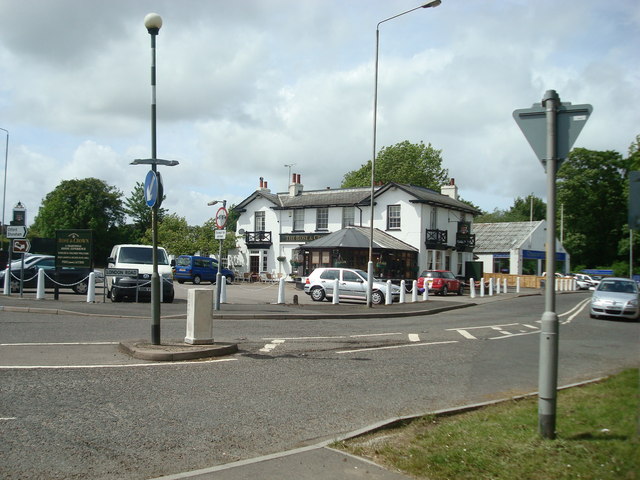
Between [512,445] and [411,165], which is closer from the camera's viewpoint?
[512,445]

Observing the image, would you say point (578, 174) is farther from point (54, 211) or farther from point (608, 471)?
point (608, 471)

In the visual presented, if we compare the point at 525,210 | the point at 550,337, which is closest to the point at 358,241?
the point at 550,337

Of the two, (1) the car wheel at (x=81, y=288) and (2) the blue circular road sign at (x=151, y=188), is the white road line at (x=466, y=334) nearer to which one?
(2) the blue circular road sign at (x=151, y=188)

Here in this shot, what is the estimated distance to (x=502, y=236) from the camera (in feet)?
199

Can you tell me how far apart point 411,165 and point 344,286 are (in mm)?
46611

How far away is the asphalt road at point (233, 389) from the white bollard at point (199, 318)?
87 centimetres

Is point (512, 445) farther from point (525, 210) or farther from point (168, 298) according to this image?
point (525, 210)

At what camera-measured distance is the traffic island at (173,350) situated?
973 cm

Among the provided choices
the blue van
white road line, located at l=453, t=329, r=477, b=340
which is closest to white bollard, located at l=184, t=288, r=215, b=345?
white road line, located at l=453, t=329, r=477, b=340

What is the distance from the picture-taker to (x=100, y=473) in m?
4.80

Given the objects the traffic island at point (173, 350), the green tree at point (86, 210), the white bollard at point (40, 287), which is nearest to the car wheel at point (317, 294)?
the white bollard at point (40, 287)

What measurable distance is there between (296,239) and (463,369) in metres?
40.6

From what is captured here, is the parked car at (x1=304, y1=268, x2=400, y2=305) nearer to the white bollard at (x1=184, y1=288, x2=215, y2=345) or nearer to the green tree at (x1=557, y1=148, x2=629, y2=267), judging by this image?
the white bollard at (x1=184, y1=288, x2=215, y2=345)

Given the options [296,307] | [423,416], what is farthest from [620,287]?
[423,416]
